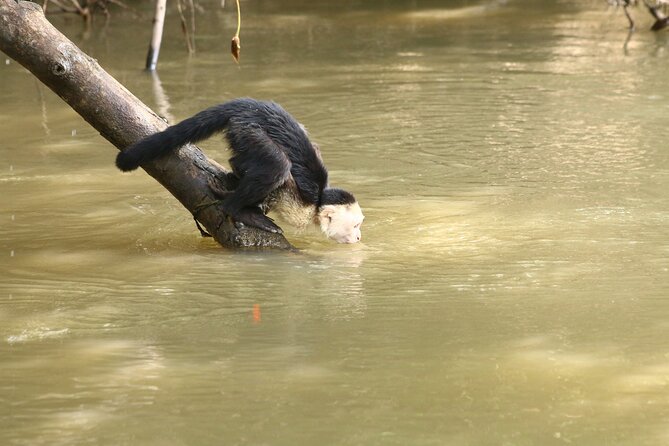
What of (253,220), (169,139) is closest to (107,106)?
(169,139)

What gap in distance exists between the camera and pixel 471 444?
342cm

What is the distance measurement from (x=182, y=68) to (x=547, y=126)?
4.70 metres

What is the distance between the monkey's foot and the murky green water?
7.7 inches

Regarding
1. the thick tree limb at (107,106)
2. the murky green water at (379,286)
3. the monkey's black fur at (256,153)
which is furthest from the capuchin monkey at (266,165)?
the murky green water at (379,286)

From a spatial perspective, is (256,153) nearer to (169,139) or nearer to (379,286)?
(169,139)

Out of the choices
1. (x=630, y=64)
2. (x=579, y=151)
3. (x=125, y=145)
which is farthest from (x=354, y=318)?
(x=630, y=64)

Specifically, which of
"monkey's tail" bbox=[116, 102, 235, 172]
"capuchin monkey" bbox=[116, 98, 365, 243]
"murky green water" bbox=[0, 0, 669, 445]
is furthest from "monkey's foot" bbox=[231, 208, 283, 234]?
"monkey's tail" bbox=[116, 102, 235, 172]

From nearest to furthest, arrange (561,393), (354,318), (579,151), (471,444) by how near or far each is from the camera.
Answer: (471,444) → (561,393) → (354,318) → (579,151)

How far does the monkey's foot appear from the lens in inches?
222

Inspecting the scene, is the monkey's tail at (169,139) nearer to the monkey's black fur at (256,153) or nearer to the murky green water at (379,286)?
the monkey's black fur at (256,153)

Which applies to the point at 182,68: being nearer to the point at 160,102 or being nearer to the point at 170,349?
the point at 160,102

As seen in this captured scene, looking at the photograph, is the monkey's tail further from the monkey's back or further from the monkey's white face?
the monkey's white face

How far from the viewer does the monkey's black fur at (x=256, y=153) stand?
213 inches

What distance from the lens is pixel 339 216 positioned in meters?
5.59
